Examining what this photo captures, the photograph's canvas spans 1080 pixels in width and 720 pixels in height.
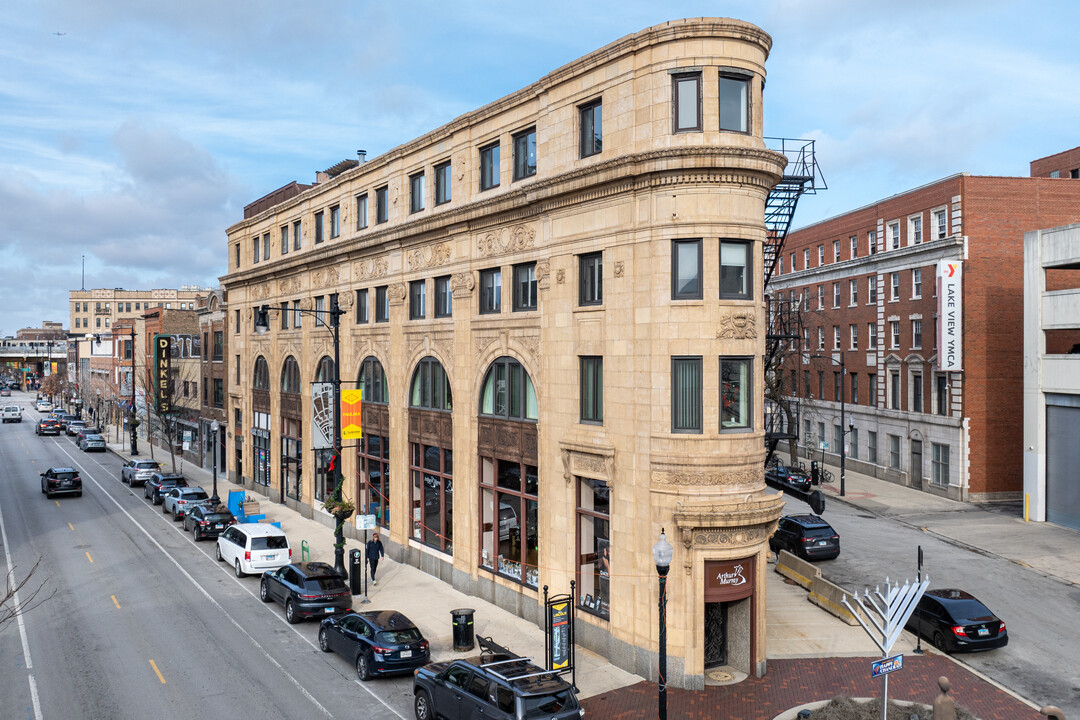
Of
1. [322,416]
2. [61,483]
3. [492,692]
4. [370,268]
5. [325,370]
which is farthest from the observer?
[61,483]

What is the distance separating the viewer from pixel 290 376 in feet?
141

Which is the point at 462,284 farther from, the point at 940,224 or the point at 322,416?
the point at 940,224

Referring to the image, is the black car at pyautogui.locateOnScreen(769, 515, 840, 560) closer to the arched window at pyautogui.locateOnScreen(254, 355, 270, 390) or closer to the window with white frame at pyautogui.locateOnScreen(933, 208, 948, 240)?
the window with white frame at pyautogui.locateOnScreen(933, 208, 948, 240)

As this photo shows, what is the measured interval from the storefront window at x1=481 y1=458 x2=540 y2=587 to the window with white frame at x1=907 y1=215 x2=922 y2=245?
36670 millimetres

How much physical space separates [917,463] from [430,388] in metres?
35.0

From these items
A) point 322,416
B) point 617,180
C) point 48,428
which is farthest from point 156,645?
point 48,428

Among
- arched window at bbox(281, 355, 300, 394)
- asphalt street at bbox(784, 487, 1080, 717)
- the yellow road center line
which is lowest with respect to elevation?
asphalt street at bbox(784, 487, 1080, 717)

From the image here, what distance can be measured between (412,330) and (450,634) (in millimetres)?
12507

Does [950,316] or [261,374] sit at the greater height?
[950,316]

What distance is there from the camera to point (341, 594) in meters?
24.3

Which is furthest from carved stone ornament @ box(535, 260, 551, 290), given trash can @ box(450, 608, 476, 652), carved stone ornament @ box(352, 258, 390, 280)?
carved stone ornament @ box(352, 258, 390, 280)

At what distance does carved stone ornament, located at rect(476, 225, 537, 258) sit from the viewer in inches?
967

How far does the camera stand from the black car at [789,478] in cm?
4662

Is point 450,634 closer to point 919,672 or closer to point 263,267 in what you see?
point 919,672
